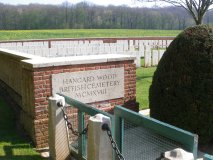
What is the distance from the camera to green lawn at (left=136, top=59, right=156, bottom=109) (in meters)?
9.56

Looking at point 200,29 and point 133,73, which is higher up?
point 200,29

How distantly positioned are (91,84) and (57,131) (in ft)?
4.66

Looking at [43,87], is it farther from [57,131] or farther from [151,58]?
[151,58]

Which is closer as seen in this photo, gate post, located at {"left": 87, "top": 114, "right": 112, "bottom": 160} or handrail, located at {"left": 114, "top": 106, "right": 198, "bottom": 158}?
handrail, located at {"left": 114, "top": 106, "right": 198, "bottom": 158}

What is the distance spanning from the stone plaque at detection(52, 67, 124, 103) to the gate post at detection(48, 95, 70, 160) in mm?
789

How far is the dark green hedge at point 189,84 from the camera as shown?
559cm

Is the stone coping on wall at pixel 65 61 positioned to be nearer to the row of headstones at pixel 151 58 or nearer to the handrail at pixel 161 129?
the handrail at pixel 161 129

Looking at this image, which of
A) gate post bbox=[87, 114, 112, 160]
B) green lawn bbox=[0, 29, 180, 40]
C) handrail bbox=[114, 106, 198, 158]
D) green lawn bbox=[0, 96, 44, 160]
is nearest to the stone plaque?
green lawn bbox=[0, 96, 44, 160]

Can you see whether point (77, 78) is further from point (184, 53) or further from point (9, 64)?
point (9, 64)

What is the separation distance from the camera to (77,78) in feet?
20.6

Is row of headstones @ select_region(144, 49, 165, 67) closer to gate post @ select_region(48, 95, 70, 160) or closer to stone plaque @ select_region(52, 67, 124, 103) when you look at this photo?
stone plaque @ select_region(52, 67, 124, 103)

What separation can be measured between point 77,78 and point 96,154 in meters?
2.37

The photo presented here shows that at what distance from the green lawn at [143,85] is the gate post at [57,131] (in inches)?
148

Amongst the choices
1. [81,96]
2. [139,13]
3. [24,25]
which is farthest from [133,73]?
[139,13]
